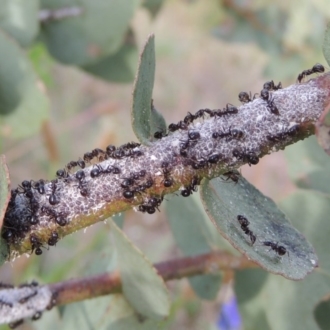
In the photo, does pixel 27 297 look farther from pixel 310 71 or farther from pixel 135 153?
pixel 310 71

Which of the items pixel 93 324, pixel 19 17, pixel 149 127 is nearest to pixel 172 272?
pixel 93 324

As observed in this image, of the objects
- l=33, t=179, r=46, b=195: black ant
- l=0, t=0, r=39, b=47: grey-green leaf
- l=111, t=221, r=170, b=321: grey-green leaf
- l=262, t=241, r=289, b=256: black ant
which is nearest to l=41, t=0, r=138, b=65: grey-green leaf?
l=0, t=0, r=39, b=47: grey-green leaf

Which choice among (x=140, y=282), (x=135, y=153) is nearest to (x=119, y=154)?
(x=135, y=153)

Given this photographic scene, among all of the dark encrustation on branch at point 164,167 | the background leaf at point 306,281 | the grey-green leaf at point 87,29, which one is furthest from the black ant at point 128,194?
the grey-green leaf at point 87,29

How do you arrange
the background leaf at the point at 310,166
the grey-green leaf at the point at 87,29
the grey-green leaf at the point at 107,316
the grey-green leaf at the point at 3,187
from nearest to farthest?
the grey-green leaf at the point at 3,187
the grey-green leaf at the point at 107,316
the background leaf at the point at 310,166
the grey-green leaf at the point at 87,29

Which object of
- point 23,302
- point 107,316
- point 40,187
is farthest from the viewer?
point 107,316

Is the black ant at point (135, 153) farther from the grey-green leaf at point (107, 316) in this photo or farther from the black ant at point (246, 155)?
the grey-green leaf at point (107, 316)

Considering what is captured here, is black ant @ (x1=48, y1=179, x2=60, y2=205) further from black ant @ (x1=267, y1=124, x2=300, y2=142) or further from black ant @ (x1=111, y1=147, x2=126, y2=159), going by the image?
black ant @ (x1=267, y1=124, x2=300, y2=142)
